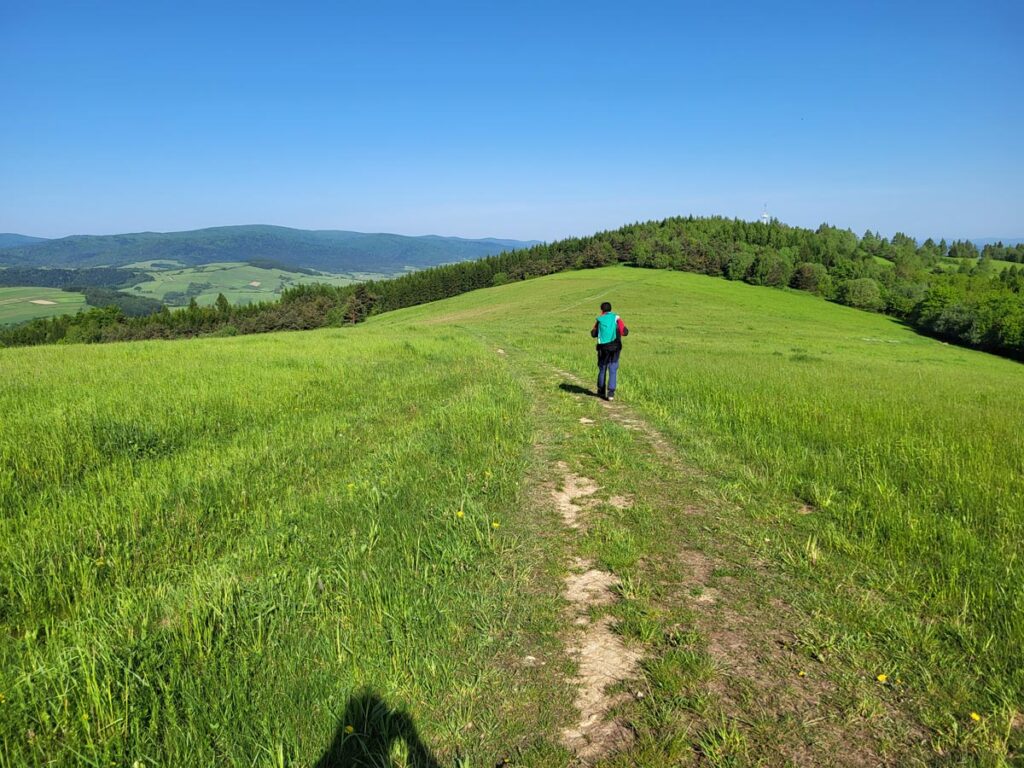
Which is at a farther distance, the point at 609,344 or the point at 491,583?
the point at 609,344

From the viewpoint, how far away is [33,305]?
165 metres

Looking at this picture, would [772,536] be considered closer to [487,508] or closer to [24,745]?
[487,508]

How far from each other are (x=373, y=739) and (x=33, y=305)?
23007 cm

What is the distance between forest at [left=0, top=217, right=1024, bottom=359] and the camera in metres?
65.1

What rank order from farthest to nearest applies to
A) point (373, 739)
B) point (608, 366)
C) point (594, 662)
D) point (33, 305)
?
1. point (33, 305)
2. point (608, 366)
3. point (594, 662)
4. point (373, 739)


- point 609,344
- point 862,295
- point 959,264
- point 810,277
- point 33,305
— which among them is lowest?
point 33,305

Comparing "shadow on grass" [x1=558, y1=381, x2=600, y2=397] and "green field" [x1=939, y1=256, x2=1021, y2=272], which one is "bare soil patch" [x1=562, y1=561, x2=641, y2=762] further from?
"green field" [x1=939, y1=256, x2=1021, y2=272]

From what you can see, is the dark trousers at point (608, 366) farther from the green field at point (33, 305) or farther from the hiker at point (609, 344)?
the green field at point (33, 305)

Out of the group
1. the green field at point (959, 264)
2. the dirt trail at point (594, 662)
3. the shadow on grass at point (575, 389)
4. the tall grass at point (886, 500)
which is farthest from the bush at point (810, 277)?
the dirt trail at point (594, 662)

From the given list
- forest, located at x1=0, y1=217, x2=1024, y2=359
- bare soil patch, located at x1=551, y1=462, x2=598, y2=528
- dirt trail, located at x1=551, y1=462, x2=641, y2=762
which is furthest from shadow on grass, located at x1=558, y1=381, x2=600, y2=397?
forest, located at x1=0, y1=217, x2=1024, y2=359

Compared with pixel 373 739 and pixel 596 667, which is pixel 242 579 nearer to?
pixel 373 739

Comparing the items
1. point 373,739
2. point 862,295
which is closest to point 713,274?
point 862,295

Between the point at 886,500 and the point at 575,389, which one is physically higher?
the point at 886,500

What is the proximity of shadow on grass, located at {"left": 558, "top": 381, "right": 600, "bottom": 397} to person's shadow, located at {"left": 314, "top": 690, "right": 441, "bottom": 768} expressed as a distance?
35.6 feet
